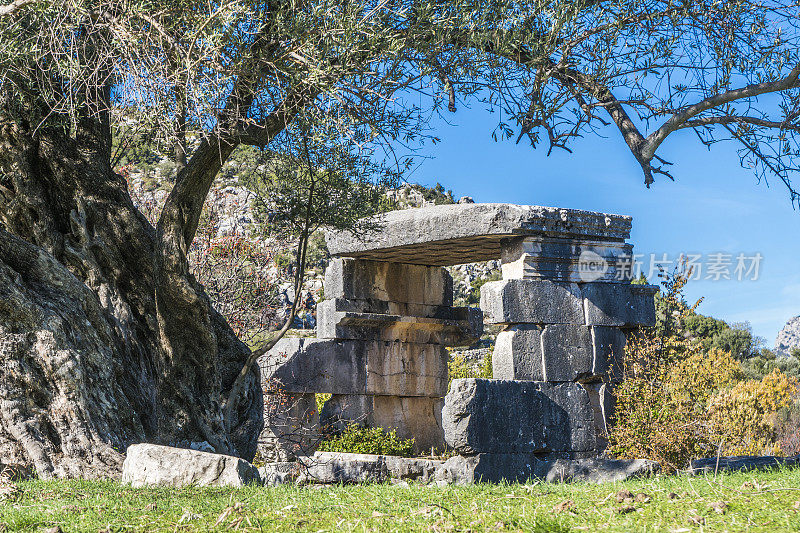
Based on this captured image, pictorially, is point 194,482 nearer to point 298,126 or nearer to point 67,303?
point 67,303

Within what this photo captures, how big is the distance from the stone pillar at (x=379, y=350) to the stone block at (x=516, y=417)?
396cm

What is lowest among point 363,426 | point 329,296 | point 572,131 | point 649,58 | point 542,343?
point 363,426

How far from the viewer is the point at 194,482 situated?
5.72m

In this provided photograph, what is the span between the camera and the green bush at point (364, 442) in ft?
44.5

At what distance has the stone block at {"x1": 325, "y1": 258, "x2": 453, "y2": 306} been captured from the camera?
14.0 m

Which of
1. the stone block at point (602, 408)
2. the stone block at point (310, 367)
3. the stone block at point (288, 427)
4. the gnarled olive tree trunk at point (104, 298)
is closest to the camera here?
the gnarled olive tree trunk at point (104, 298)

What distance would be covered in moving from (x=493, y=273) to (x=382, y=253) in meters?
25.3

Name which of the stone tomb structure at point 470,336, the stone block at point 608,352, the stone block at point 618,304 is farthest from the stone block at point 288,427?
the stone block at point 618,304

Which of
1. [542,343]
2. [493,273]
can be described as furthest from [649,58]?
[493,273]

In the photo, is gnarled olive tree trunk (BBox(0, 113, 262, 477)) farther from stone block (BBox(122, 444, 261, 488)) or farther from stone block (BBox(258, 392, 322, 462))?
stone block (BBox(258, 392, 322, 462))

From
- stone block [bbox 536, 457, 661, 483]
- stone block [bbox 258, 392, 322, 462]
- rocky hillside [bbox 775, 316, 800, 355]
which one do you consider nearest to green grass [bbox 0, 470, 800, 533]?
stone block [bbox 536, 457, 661, 483]

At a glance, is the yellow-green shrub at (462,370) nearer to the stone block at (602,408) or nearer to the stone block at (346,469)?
the stone block at (346,469)

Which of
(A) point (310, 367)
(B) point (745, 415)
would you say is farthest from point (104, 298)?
(B) point (745, 415)

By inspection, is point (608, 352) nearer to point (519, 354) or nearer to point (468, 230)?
point (519, 354)
